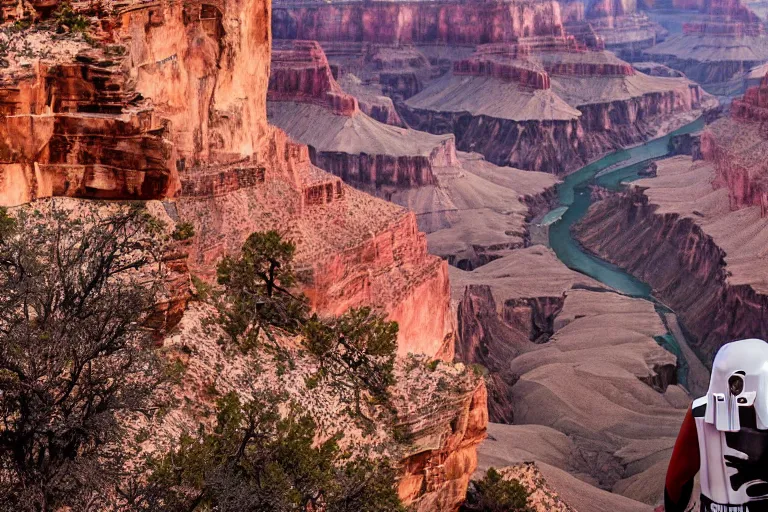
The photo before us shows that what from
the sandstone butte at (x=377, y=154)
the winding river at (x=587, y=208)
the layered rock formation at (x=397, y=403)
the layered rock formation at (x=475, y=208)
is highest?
the layered rock formation at (x=397, y=403)

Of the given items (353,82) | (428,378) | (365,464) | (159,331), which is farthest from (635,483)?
(353,82)

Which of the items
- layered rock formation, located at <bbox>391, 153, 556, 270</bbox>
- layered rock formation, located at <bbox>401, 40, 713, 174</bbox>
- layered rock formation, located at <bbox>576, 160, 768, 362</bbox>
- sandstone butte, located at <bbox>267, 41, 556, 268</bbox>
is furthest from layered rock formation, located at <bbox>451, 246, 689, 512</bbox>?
layered rock formation, located at <bbox>401, 40, 713, 174</bbox>

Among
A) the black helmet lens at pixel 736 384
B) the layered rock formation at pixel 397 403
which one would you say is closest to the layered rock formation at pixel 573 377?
the layered rock formation at pixel 397 403

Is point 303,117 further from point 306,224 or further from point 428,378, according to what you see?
point 428,378

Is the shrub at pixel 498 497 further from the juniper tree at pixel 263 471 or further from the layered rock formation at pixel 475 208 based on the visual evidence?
the layered rock formation at pixel 475 208

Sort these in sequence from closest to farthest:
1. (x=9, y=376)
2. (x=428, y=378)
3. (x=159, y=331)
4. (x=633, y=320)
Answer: (x=9, y=376) < (x=159, y=331) < (x=428, y=378) < (x=633, y=320)

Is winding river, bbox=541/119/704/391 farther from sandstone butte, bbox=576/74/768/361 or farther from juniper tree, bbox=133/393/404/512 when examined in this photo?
juniper tree, bbox=133/393/404/512
